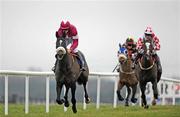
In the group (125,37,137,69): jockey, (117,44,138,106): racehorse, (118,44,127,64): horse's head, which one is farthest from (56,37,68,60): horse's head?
(125,37,137,69): jockey

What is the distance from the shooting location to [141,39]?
17109mm

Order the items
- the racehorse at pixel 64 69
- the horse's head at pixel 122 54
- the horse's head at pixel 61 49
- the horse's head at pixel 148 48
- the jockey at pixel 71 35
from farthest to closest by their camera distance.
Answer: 1. the horse's head at pixel 122 54
2. the horse's head at pixel 148 48
3. the jockey at pixel 71 35
4. the racehorse at pixel 64 69
5. the horse's head at pixel 61 49

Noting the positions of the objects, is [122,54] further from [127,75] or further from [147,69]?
[147,69]

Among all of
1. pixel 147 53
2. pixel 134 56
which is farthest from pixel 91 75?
pixel 147 53

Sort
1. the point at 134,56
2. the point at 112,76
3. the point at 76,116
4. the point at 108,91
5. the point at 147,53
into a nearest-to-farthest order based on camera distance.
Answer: the point at 76,116 < the point at 147,53 < the point at 134,56 < the point at 112,76 < the point at 108,91

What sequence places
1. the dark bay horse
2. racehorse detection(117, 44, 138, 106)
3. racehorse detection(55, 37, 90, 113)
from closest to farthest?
racehorse detection(55, 37, 90, 113) < the dark bay horse < racehorse detection(117, 44, 138, 106)

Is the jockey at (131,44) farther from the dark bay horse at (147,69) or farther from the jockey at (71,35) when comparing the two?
the jockey at (71,35)

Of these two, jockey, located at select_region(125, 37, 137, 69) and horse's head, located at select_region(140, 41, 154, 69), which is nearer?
horse's head, located at select_region(140, 41, 154, 69)

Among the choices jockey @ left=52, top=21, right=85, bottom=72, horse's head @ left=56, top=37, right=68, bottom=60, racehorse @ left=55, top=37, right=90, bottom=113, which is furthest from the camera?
jockey @ left=52, top=21, right=85, bottom=72

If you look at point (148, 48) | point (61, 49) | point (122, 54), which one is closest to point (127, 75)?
point (122, 54)

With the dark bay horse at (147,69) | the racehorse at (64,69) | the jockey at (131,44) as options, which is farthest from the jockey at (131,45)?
the racehorse at (64,69)

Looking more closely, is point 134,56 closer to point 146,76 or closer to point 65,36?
point 146,76

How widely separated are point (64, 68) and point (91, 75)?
485cm

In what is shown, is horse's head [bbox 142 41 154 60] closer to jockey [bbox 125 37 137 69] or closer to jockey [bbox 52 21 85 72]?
jockey [bbox 125 37 137 69]
